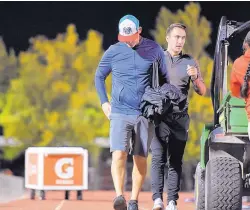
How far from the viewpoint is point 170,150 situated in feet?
29.3

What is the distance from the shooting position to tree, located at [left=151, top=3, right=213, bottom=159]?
33.9 metres

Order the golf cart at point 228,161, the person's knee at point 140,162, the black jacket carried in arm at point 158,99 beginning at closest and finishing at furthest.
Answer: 1. the golf cart at point 228,161
2. the black jacket carried in arm at point 158,99
3. the person's knee at point 140,162

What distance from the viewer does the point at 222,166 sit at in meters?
7.94

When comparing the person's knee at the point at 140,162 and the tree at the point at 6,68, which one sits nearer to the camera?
the person's knee at the point at 140,162

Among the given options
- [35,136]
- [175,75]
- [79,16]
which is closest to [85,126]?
[35,136]

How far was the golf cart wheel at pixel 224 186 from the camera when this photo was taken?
7844 millimetres

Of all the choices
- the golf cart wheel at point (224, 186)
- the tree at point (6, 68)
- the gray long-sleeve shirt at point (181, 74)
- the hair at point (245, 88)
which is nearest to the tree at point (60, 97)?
Answer: the tree at point (6, 68)

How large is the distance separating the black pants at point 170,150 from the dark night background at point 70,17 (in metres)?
25.5

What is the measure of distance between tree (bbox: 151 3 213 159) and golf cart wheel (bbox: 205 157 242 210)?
25.5 m

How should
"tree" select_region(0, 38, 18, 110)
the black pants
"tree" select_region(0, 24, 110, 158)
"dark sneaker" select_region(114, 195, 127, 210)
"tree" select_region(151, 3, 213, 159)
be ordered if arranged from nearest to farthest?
"dark sneaker" select_region(114, 195, 127, 210) < the black pants < "tree" select_region(151, 3, 213, 159) < "tree" select_region(0, 24, 110, 158) < "tree" select_region(0, 38, 18, 110)

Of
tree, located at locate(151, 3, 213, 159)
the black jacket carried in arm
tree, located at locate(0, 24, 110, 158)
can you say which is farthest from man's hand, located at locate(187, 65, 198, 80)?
Answer: tree, located at locate(0, 24, 110, 158)

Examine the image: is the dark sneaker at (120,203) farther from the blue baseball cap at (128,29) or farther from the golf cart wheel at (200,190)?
the blue baseball cap at (128,29)

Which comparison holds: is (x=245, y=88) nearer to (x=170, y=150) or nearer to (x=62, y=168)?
(x=170, y=150)

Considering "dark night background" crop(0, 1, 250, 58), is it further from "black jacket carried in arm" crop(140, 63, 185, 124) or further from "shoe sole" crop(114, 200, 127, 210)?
"shoe sole" crop(114, 200, 127, 210)
